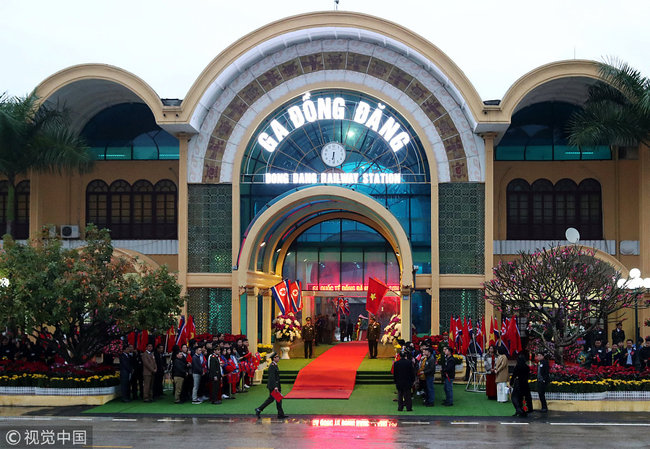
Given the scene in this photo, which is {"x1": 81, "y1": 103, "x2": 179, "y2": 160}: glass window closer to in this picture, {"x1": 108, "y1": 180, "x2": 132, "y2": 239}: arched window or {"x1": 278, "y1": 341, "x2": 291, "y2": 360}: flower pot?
{"x1": 108, "y1": 180, "x2": 132, "y2": 239}: arched window

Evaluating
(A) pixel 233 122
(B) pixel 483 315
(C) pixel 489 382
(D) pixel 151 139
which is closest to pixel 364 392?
(C) pixel 489 382

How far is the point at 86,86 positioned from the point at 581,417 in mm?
23374

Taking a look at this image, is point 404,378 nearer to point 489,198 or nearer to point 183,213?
point 489,198

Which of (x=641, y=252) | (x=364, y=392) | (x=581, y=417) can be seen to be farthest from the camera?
(x=641, y=252)

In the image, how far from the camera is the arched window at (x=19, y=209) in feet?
120

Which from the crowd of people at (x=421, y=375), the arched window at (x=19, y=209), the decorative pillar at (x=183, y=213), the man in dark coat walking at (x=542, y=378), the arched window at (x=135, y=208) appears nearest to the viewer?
the man in dark coat walking at (x=542, y=378)

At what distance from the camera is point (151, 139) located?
37.0 m

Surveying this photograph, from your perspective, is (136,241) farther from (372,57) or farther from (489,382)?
(489,382)

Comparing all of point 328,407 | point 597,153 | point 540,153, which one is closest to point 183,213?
point 328,407

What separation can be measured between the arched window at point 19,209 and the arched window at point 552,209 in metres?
21.6

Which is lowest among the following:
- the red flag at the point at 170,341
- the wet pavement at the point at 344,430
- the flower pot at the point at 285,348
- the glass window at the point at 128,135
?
the wet pavement at the point at 344,430

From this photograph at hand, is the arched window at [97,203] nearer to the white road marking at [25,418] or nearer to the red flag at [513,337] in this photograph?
the white road marking at [25,418]

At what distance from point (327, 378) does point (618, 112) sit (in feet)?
51.0

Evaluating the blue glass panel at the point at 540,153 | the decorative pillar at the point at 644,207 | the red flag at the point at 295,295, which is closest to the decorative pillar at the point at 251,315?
the red flag at the point at 295,295
